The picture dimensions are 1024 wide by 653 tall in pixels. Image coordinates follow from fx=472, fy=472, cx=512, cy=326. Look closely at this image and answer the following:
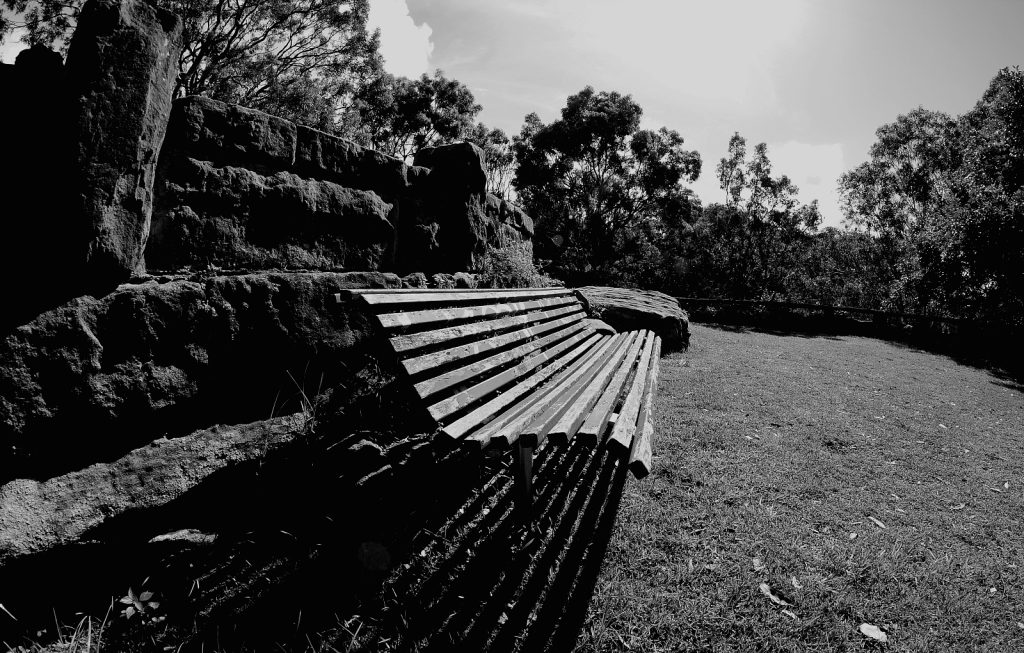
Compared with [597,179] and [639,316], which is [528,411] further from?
[597,179]

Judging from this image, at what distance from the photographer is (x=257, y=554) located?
1835 mm

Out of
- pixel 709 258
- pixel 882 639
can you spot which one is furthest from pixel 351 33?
pixel 882 639

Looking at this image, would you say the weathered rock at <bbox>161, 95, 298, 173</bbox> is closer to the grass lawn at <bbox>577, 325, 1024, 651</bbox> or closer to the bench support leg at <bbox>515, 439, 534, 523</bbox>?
Result: the bench support leg at <bbox>515, 439, 534, 523</bbox>

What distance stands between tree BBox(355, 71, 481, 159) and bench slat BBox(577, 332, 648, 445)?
70.1 feet

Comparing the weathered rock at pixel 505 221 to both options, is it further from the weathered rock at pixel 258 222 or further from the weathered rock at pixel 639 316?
the weathered rock at pixel 639 316

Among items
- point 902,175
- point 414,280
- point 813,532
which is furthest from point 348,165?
point 902,175

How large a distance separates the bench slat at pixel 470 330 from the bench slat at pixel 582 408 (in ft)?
2.05

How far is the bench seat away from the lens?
70.2 inches

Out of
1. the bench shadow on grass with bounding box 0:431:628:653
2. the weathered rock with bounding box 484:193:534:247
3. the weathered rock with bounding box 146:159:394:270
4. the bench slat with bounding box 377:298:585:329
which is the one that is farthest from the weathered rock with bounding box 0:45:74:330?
the weathered rock with bounding box 484:193:534:247

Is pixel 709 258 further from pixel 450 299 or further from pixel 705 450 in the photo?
pixel 450 299

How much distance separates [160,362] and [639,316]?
257 inches

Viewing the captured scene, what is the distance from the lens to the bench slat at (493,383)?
1.81m

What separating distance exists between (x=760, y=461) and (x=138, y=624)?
363cm

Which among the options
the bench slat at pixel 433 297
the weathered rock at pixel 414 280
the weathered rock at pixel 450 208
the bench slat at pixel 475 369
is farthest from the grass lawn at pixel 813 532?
the weathered rock at pixel 450 208
